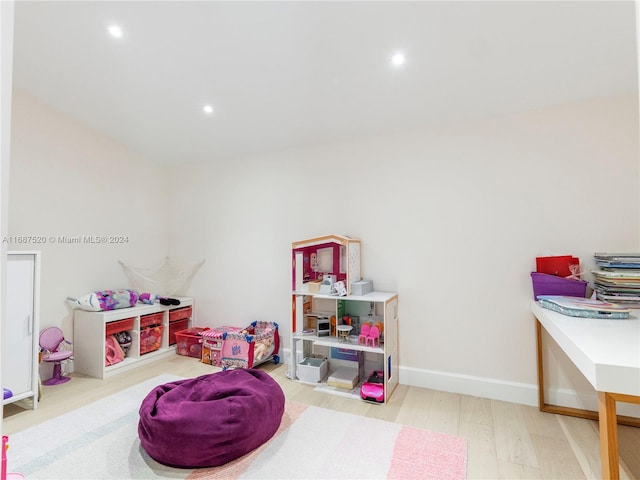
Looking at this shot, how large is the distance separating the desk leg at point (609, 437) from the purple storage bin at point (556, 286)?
1273mm

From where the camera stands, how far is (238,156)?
387cm

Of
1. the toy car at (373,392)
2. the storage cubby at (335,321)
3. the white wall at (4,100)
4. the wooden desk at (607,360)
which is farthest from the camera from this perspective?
the storage cubby at (335,321)

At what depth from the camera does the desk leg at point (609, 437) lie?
50.2 inches

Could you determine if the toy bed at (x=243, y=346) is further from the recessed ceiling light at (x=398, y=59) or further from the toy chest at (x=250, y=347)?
the recessed ceiling light at (x=398, y=59)

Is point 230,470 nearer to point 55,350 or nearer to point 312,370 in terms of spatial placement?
point 312,370

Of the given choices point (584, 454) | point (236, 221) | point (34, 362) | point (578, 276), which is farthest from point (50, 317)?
point (578, 276)

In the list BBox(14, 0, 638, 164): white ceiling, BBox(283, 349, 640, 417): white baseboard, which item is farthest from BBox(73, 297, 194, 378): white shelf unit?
A: BBox(283, 349, 640, 417): white baseboard

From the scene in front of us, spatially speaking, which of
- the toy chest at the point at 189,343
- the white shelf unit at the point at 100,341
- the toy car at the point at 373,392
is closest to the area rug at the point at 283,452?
the toy car at the point at 373,392

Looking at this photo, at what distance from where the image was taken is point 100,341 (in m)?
3.16

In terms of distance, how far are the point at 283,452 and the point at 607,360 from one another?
5.56ft

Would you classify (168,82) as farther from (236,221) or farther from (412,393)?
(412,393)

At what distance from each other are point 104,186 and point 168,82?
1.62m

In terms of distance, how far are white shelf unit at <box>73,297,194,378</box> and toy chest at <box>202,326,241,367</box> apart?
610 mm

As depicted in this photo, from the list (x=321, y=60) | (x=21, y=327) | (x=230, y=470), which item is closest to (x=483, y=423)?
(x=230, y=470)
